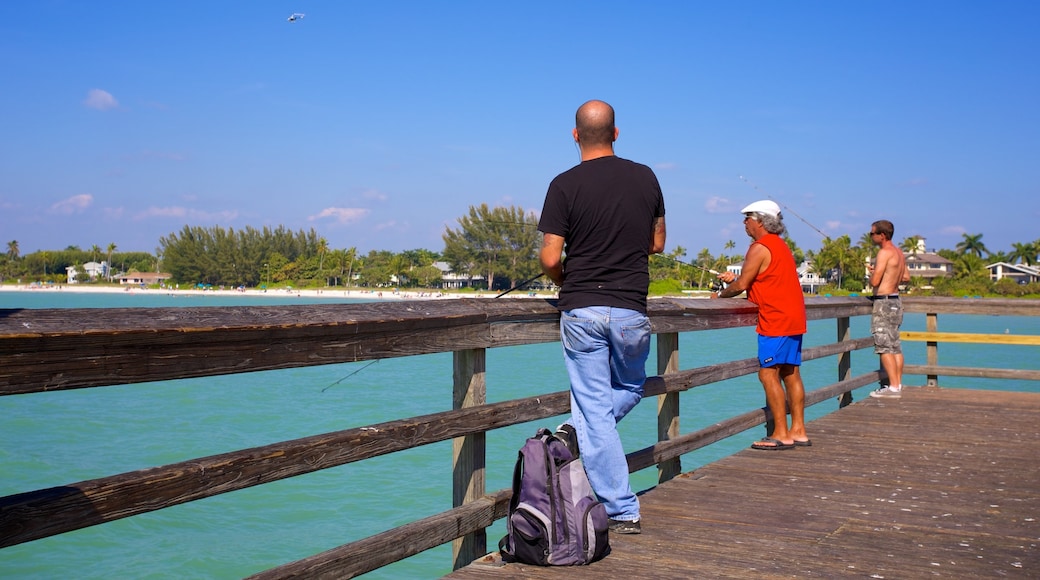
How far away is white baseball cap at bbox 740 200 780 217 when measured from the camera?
5.37 m

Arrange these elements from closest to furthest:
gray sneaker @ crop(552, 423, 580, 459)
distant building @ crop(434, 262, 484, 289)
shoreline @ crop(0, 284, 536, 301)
A: gray sneaker @ crop(552, 423, 580, 459) < shoreline @ crop(0, 284, 536, 301) < distant building @ crop(434, 262, 484, 289)

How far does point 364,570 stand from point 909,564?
188 cm

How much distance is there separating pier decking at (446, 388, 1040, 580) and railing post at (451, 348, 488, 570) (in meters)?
0.20

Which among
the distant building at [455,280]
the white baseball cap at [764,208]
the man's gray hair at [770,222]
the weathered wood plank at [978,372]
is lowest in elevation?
the weathered wood plank at [978,372]

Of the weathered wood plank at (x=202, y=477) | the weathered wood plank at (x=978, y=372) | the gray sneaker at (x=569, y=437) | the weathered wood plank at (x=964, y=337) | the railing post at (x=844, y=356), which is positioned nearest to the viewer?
the weathered wood plank at (x=202, y=477)

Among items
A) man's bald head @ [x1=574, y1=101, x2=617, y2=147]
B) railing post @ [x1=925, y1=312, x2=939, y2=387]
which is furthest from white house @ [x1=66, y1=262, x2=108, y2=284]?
man's bald head @ [x1=574, y1=101, x2=617, y2=147]

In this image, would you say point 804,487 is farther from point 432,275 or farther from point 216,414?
point 432,275

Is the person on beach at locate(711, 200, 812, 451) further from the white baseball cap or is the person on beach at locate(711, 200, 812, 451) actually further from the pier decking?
the pier decking

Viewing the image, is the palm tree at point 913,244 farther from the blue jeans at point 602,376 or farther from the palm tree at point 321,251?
the blue jeans at point 602,376

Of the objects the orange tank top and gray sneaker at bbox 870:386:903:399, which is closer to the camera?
the orange tank top

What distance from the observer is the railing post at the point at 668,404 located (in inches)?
189

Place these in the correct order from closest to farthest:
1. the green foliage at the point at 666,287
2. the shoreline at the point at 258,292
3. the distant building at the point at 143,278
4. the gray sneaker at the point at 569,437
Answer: the gray sneaker at the point at 569,437
the green foliage at the point at 666,287
the shoreline at the point at 258,292
the distant building at the point at 143,278

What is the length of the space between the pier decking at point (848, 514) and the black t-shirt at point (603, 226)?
94 cm

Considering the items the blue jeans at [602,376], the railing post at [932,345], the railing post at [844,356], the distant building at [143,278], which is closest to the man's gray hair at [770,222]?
the blue jeans at [602,376]
